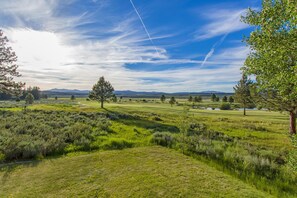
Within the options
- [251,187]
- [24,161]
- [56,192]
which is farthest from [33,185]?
[251,187]

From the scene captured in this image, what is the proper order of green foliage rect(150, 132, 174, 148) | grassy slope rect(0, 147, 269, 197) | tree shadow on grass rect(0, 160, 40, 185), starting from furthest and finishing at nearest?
green foliage rect(150, 132, 174, 148) < tree shadow on grass rect(0, 160, 40, 185) < grassy slope rect(0, 147, 269, 197)

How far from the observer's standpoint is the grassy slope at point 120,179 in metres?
5.85

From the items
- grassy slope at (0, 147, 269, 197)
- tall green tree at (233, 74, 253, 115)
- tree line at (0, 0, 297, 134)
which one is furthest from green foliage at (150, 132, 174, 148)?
tall green tree at (233, 74, 253, 115)

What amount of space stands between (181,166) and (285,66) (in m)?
6.18

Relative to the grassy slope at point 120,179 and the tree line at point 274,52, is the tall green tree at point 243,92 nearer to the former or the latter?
the tree line at point 274,52

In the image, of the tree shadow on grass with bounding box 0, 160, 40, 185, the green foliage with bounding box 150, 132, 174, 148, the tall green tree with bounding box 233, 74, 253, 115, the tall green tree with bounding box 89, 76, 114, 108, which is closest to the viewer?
the tree shadow on grass with bounding box 0, 160, 40, 185

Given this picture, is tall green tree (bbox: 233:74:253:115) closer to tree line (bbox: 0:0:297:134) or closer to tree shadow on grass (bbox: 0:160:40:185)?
tree line (bbox: 0:0:297:134)

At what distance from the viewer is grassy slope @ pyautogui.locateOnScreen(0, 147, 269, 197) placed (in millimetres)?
5848

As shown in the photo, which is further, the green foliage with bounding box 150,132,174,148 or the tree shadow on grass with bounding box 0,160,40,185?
the green foliage with bounding box 150,132,174,148

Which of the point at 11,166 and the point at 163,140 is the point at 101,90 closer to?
the point at 163,140

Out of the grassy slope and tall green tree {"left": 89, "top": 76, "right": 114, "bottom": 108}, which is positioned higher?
tall green tree {"left": 89, "top": 76, "right": 114, "bottom": 108}

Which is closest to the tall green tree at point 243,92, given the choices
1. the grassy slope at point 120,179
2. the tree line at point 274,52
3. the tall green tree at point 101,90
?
the tree line at point 274,52

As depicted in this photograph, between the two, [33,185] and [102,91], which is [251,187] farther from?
[102,91]

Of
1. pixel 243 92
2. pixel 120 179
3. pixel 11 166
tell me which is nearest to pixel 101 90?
pixel 243 92
